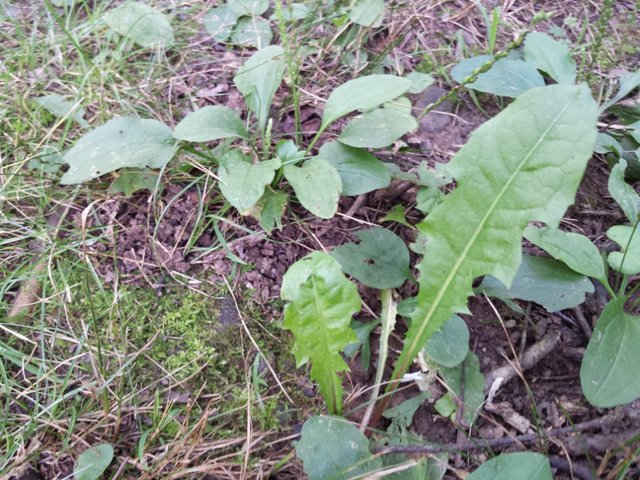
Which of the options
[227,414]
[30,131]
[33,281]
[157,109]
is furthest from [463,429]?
[30,131]

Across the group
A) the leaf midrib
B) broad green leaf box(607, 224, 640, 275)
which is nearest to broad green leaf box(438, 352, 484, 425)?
the leaf midrib

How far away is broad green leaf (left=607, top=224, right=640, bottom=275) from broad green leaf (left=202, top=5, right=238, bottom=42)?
69.9 inches

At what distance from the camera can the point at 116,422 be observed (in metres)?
1.34

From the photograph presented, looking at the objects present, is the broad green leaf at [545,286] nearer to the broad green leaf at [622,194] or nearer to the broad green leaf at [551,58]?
the broad green leaf at [622,194]

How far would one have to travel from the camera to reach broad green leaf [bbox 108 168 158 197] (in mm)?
1753

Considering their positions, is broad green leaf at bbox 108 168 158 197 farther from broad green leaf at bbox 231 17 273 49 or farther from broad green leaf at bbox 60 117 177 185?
broad green leaf at bbox 231 17 273 49

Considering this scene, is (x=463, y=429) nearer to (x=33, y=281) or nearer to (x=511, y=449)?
(x=511, y=449)

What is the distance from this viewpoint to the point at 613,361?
49.4 inches

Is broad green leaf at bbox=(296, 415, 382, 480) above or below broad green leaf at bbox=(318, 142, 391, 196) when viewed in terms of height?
below

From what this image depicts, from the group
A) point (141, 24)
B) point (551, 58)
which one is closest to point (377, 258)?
point (551, 58)

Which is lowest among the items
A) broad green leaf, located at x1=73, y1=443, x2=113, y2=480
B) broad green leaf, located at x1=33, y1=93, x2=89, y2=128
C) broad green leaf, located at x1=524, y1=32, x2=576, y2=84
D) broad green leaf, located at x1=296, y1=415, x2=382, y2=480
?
broad green leaf, located at x1=73, y1=443, x2=113, y2=480

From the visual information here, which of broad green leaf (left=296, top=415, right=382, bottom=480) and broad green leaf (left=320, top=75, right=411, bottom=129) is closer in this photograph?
broad green leaf (left=296, top=415, right=382, bottom=480)

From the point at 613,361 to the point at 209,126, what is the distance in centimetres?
139

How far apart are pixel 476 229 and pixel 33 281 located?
140cm
